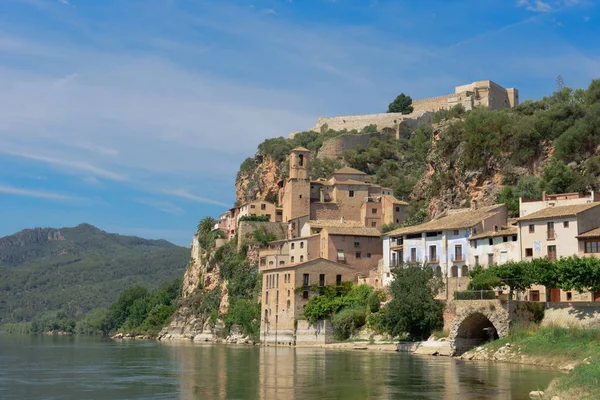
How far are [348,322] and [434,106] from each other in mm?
73628

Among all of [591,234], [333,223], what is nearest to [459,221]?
[591,234]

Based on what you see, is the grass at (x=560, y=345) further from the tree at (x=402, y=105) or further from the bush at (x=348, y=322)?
the tree at (x=402, y=105)

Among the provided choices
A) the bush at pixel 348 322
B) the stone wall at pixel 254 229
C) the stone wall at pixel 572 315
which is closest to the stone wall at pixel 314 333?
the bush at pixel 348 322

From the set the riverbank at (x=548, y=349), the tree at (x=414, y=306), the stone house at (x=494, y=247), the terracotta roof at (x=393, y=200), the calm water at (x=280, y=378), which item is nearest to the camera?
the calm water at (x=280, y=378)

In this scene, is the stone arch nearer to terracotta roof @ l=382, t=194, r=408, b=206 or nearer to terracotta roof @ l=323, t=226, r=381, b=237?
terracotta roof @ l=323, t=226, r=381, b=237

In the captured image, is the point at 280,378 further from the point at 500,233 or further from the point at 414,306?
the point at 500,233

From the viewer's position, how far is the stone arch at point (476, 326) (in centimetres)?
4600

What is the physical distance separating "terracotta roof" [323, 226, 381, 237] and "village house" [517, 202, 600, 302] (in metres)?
22.1

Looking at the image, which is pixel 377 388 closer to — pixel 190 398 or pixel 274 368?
pixel 190 398

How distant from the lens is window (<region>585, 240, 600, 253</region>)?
50.0 metres

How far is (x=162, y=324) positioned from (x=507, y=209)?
205ft

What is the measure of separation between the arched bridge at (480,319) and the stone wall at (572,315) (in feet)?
3.42

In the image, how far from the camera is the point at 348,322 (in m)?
62.8

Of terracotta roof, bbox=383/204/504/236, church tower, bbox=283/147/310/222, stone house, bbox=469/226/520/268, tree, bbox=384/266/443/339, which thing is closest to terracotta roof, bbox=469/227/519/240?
stone house, bbox=469/226/520/268
